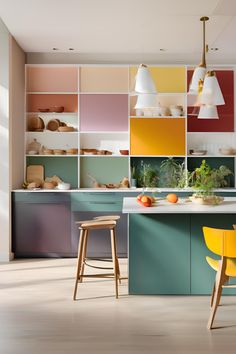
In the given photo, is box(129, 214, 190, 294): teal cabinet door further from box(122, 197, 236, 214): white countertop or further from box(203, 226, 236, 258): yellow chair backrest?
box(203, 226, 236, 258): yellow chair backrest

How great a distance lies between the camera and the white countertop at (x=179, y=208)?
464cm

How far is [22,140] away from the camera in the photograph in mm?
7496

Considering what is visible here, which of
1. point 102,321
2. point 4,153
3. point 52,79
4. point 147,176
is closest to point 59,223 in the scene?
point 4,153

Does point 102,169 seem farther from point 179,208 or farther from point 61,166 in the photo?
point 179,208

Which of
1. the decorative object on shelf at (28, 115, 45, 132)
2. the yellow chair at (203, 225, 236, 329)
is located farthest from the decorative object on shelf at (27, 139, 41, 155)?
the yellow chair at (203, 225, 236, 329)

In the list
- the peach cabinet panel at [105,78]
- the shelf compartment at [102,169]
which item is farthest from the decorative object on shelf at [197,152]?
the peach cabinet panel at [105,78]

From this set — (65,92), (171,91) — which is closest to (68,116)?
(65,92)

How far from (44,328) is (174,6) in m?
3.45

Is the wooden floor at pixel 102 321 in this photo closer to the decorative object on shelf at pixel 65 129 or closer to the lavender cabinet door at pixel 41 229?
the lavender cabinet door at pixel 41 229

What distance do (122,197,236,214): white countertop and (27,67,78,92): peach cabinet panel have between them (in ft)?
9.25

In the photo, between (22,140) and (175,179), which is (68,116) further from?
(175,179)

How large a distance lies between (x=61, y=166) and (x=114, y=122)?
104cm

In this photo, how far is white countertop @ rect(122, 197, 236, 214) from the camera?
4.64m

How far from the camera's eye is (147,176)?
299 inches
